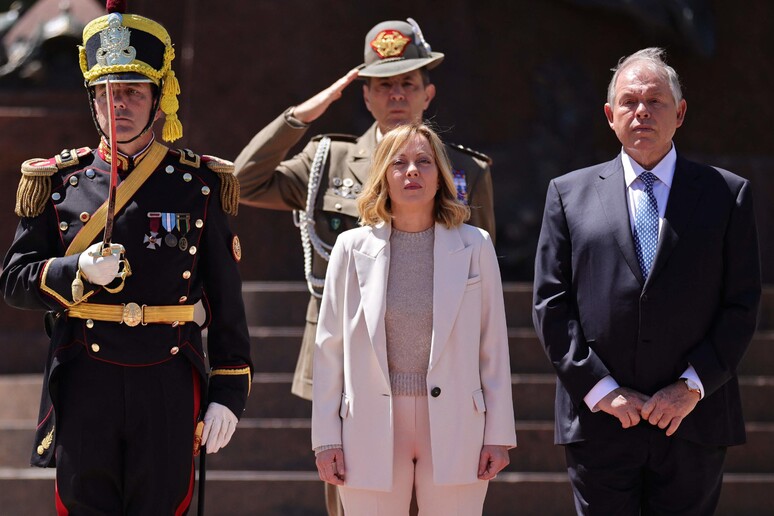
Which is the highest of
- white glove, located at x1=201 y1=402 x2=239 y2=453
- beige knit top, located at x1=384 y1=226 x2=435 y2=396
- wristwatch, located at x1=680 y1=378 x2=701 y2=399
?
beige knit top, located at x1=384 y1=226 x2=435 y2=396

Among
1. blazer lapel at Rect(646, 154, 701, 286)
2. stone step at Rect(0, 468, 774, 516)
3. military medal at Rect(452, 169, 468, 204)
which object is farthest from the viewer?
stone step at Rect(0, 468, 774, 516)

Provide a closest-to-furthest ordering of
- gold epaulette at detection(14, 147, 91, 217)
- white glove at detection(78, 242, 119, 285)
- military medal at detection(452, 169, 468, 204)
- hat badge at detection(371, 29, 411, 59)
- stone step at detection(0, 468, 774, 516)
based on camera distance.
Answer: white glove at detection(78, 242, 119, 285) < gold epaulette at detection(14, 147, 91, 217) < military medal at detection(452, 169, 468, 204) < hat badge at detection(371, 29, 411, 59) < stone step at detection(0, 468, 774, 516)

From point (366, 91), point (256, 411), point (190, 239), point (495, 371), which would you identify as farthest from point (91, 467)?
point (256, 411)

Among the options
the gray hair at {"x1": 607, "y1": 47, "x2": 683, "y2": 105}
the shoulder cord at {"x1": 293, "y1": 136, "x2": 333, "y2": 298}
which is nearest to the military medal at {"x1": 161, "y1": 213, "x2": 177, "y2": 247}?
the shoulder cord at {"x1": 293, "y1": 136, "x2": 333, "y2": 298}

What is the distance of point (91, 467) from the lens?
13.3 feet

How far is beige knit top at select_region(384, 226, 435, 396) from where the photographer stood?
175 inches

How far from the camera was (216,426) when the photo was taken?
427 centimetres

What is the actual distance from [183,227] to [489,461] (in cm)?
125

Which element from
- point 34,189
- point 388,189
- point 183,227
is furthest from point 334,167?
point 34,189

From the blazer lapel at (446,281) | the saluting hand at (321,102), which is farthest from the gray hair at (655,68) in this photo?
the saluting hand at (321,102)

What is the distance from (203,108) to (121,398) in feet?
14.7

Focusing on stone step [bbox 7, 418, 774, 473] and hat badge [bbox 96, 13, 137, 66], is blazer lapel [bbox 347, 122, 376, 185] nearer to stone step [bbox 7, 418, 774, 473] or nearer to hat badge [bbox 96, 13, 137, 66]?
hat badge [bbox 96, 13, 137, 66]

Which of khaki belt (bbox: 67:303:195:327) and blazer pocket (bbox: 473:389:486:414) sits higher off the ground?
khaki belt (bbox: 67:303:195:327)

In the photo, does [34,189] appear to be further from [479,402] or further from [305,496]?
[305,496]
